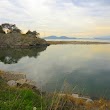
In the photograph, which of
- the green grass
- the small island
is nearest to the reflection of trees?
the small island

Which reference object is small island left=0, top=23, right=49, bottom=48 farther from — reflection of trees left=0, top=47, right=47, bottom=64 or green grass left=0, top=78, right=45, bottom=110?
green grass left=0, top=78, right=45, bottom=110

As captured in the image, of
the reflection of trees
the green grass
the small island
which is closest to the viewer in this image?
the green grass

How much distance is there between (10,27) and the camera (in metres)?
103

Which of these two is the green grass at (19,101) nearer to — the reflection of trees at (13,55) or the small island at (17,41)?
the reflection of trees at (13,55)

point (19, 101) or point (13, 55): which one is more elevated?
point (19, 101)

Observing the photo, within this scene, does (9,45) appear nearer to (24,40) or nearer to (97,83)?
(24,40)

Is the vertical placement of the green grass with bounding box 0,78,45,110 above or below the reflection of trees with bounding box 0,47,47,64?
above

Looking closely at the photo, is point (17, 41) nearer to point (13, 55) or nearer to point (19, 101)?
point (13, 55)

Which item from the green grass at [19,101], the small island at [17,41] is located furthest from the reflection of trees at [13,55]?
the green grass at [19,101]

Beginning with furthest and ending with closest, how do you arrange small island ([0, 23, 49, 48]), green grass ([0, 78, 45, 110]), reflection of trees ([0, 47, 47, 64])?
1. small island ([0, 23, 49, 48])
2. reflection of trees ([0, 47, 47, 64])
3. green grass ([0, 78, 45, 110])

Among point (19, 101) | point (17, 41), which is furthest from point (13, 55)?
point (19, 101)

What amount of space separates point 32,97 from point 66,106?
128cm

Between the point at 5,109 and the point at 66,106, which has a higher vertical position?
the point at 5,109

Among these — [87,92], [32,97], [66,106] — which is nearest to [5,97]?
[32,97]
